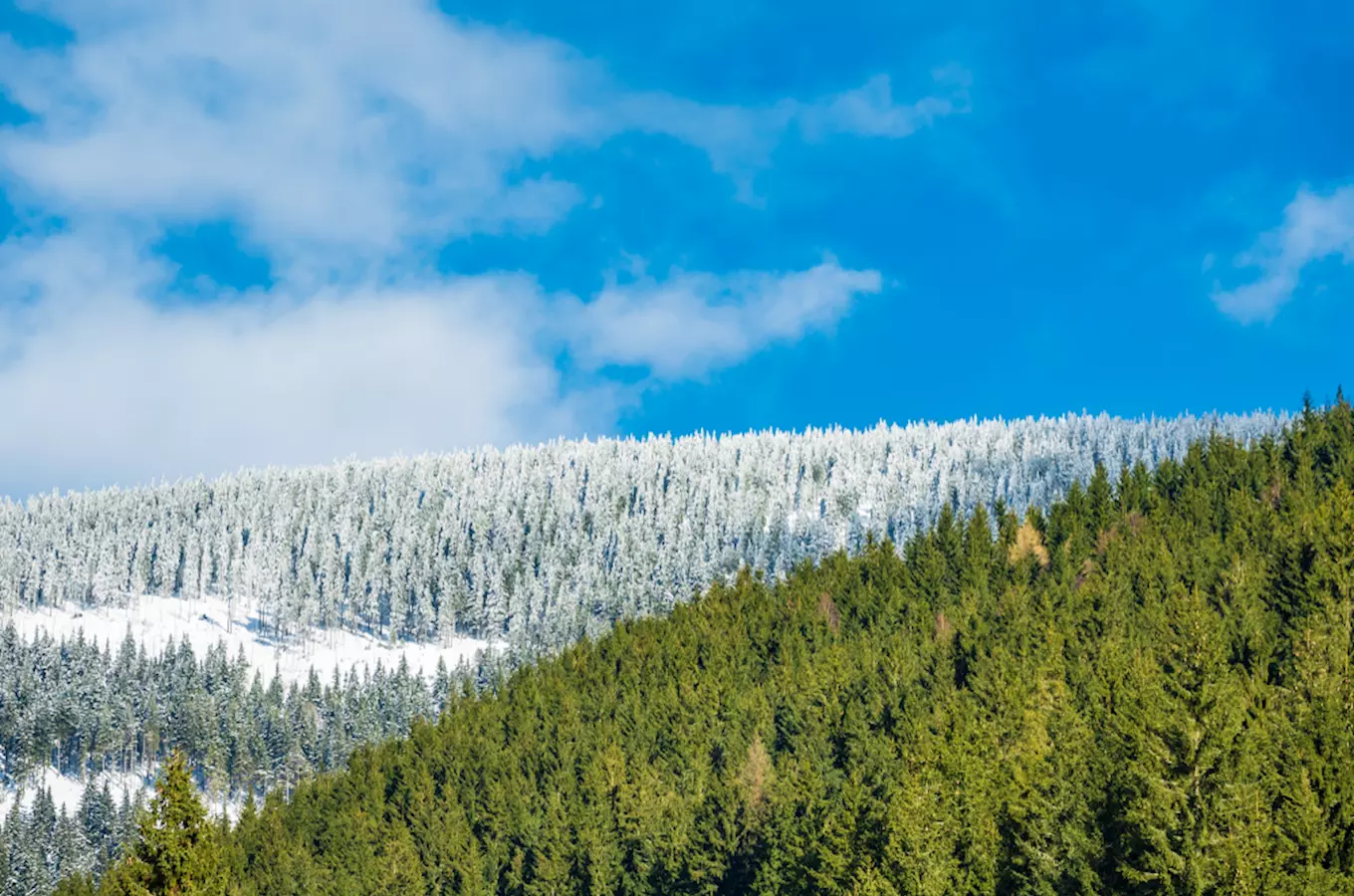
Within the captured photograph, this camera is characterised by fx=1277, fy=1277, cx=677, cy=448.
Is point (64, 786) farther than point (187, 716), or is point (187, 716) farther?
point (187, 716)

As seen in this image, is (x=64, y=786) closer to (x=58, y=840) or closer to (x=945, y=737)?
(x=58, y=840)

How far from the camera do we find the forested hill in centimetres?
3956

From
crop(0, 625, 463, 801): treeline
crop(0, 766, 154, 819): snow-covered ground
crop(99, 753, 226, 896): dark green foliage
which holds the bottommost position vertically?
crop(99, 753, 226, 896): dark green foliage

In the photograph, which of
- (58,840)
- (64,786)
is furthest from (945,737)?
(64,786)

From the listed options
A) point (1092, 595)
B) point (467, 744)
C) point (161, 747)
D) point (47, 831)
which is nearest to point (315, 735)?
point (161, 747)

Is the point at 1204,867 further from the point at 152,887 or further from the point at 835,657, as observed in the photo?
the point at 835,657

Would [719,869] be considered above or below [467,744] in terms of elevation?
below

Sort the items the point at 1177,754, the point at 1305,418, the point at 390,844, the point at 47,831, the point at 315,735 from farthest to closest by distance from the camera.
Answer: the point at 315,735 < the point at 1305,418 < the point at 47,831 < the point at 390,844 < the point at 1177,754

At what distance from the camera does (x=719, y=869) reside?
6425 centimetres

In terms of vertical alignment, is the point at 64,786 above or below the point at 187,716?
below

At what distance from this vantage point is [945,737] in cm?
5984

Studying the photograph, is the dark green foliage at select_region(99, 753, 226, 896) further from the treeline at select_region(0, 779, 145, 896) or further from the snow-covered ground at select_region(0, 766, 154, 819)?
the snow-covered ground at select_region(0, 766, 154, 819)

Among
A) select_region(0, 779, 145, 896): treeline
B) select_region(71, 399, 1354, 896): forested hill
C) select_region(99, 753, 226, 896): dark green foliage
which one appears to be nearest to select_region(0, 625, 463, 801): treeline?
select_region(0, 779, 145, 896): treeline

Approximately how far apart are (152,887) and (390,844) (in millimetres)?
49467
